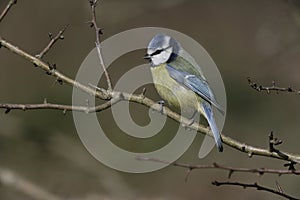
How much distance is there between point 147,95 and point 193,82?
3.91 m

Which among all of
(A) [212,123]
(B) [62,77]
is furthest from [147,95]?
(B) [62,77]

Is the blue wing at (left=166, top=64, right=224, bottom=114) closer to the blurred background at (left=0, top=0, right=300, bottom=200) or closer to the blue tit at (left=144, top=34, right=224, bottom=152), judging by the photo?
the blue tit at (left=144, top=34, right=224, bottom=152)

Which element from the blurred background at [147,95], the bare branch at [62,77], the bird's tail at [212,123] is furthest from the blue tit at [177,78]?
the bare branch at [62,77]

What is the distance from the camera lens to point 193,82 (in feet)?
9.69

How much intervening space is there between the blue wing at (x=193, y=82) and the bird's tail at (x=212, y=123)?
0.03 meters

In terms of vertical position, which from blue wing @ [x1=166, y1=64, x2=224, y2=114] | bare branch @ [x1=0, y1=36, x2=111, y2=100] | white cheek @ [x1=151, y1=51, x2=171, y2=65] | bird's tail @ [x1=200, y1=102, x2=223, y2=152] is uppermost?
white cheek @ [x1=151, y1=51, x2=171, y2=65]

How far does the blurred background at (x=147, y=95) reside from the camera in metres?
3.67

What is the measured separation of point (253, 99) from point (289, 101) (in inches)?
39.0

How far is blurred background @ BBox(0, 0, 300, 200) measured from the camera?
A: 367 cm

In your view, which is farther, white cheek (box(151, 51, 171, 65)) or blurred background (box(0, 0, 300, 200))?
blurred background (box(0, 0, 300, 200))

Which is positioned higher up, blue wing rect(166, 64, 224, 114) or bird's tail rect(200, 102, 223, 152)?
blue wing rect(166, 64, 224, 114)

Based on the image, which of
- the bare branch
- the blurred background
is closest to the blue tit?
the blurred background

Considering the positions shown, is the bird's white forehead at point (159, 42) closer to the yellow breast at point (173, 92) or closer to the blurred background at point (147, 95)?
the yellow breast at point (173, 92)

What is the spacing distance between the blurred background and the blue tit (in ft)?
1.61
